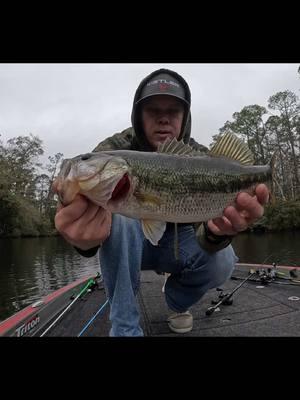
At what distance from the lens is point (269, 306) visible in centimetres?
456

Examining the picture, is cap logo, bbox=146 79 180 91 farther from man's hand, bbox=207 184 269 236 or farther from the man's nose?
man's hand, bbox=207 184 269 236

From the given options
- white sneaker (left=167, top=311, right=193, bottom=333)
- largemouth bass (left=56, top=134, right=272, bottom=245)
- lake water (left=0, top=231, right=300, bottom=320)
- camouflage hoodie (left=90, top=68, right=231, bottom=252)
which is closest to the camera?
largemouth bass (left=56, top=134, right=272, bottom=245)

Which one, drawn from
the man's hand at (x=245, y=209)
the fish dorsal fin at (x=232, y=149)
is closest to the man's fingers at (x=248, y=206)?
the man's hand at (x=245, y=209)

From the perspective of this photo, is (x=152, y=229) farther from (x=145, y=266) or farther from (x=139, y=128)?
(x=139, y=128)

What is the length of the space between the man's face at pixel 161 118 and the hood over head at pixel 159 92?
0.06 metres

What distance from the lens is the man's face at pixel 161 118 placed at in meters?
3.73

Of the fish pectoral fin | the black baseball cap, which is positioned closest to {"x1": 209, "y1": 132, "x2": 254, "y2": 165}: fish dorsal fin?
the fish pectoral fin

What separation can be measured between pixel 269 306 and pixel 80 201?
3440mm

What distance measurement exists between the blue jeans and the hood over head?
1140mm

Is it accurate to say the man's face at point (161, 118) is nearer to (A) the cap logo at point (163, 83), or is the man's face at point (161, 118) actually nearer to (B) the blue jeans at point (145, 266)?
(A) the cap logo at point (163, 83)

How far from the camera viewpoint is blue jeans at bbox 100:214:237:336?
2.82 m

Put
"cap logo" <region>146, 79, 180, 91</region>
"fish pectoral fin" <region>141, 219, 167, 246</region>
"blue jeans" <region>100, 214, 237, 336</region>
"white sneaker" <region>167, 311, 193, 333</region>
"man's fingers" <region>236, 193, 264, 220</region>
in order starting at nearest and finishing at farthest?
"fish pectoral fin" <region>141, 219, 167, 246</region> < "man's fingers" <region>236, 193, 264, 220</region> < "blue jeans" <region>100, 214, 237, 336</region> < "white sneaker" <region>167, 311, 193, 333</region> < "cap logo" <region>146, 79, 180, 91</region>
